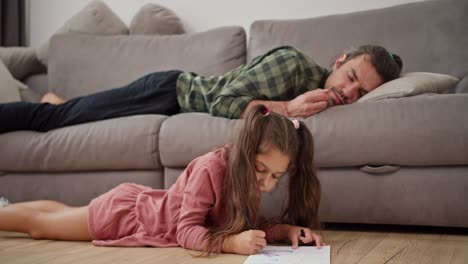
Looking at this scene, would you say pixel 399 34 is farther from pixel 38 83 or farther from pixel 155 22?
pixel 38 83

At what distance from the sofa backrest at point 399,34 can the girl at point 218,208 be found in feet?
3.57

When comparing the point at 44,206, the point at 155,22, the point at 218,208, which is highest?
the point at 155,22

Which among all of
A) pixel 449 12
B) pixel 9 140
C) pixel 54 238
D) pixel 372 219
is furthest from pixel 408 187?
pixel 9 140

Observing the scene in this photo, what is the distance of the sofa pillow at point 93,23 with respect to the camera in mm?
3186

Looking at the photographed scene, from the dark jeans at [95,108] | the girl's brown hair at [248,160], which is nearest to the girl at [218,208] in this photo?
the girl's brown hair at [248,160]

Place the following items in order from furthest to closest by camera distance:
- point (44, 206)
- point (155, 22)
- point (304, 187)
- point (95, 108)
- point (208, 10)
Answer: point (208, 10) → point (155, 22) → point (95, 108) → point (44, 206) → point (304, 187)

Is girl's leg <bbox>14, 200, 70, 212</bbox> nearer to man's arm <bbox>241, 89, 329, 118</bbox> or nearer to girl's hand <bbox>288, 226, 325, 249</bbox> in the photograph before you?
man's arm <bbox>241, 89, 329, 118</bbox>

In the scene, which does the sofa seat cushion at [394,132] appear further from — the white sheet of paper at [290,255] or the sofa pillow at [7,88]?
the sofa pillow at [7,88]

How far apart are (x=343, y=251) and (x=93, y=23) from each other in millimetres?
2298

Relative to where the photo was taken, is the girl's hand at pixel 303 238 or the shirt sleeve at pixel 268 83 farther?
the shirt sleeve at pixel 268 83

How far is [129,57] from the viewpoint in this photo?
9.59 feet

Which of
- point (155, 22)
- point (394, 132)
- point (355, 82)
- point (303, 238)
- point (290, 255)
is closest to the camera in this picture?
point (290, 255)

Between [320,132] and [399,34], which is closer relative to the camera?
[320,132]

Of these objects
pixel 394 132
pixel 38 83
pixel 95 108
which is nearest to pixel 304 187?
pixel 394 132
